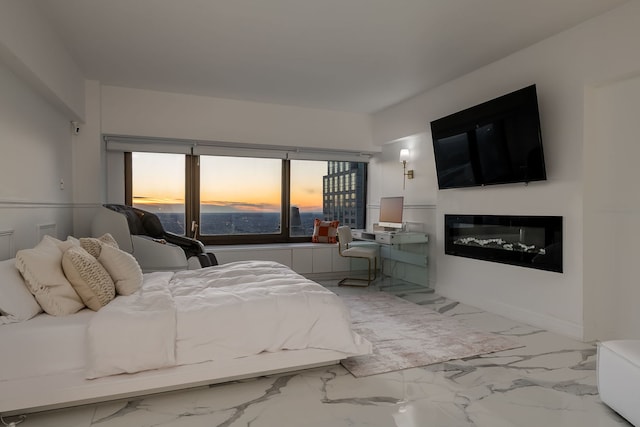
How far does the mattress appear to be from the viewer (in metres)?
1.76

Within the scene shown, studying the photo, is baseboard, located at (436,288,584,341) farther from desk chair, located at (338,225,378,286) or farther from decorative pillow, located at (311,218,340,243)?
decorative pillow, located at (311,218,340,243)

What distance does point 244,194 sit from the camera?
559 cm

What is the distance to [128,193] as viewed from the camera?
193 inches

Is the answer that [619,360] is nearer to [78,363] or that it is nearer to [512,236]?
[512,236]

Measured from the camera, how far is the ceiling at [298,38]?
8.83ft

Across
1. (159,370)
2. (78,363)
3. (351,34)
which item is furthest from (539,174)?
(78,363)

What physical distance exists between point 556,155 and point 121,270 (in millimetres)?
3445

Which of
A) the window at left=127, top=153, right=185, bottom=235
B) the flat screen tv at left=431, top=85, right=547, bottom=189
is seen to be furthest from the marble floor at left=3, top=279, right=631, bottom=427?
the window at left=127, top=153, right=185, bottom=235

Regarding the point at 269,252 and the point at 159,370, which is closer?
the point at 159,370

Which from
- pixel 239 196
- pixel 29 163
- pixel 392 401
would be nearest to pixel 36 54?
pixel 29 163

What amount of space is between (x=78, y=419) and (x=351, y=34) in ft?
10.3

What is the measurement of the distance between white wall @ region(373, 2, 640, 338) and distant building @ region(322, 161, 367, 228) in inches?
92.8

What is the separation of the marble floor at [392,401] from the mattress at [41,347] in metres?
0.27

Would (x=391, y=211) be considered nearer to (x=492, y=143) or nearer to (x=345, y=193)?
(x=345, y=193)
